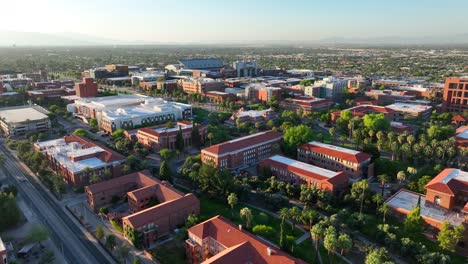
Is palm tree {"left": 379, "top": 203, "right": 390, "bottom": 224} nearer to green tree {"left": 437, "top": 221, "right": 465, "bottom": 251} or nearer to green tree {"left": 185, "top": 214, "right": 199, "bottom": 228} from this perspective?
green tree {"left": 437, "top": 221, "right": 465, "bottom": 251}

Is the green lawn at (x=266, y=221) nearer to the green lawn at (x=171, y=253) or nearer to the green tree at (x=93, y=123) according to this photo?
the green lawn at (x=171, y=253)

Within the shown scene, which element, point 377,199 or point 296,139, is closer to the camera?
point 377,199

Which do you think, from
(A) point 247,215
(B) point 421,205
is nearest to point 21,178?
(A) point 247,215

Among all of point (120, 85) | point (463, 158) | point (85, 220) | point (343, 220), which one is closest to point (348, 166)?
point (343, 220)

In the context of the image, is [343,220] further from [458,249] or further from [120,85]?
[120,85]

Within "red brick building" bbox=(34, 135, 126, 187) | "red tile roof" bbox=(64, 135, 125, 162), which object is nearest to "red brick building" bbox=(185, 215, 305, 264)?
"red brick building" bbox=(34, 135, 126, 187)

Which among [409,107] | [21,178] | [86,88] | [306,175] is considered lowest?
[21,178]

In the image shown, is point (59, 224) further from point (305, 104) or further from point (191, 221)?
point (305, 104)

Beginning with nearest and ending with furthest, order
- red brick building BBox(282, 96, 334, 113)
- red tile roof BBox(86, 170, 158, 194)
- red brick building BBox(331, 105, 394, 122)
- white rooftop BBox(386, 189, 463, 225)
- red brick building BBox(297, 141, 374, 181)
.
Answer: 1. white rooftop BBox(386, 189, 463, 225)
2. red tile roof BBox(86, 170, 158, 194)
3. red brick building BBox(297, 141, 374, 181)
4. red brick building BBox(331, 105, 394, 122)
5. red brick building BBox(282, 96, 334, 113)
